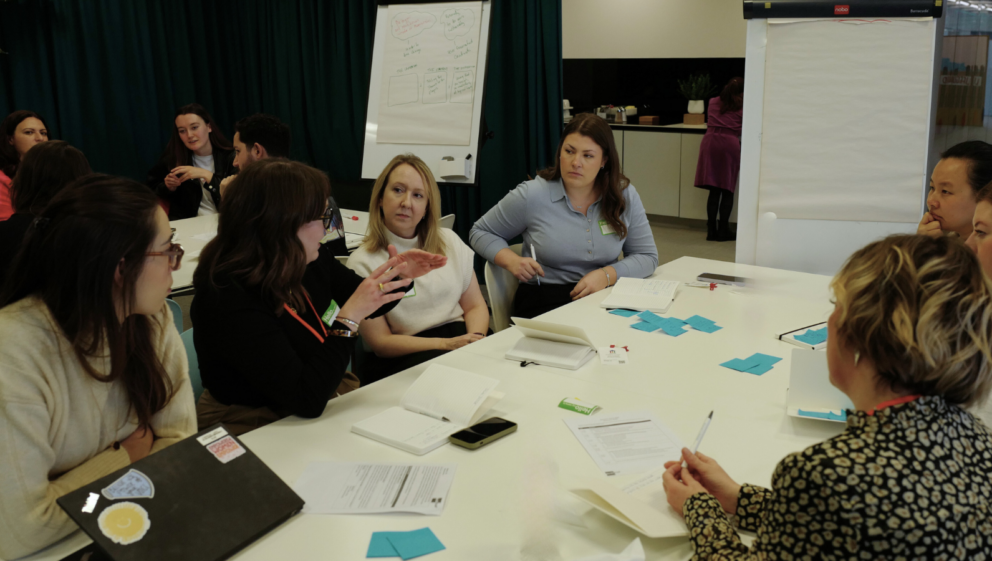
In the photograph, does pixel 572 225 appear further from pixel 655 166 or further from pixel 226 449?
pixel 655 166

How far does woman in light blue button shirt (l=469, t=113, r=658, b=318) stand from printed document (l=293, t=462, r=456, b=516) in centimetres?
153

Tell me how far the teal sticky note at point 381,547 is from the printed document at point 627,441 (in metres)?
0.47

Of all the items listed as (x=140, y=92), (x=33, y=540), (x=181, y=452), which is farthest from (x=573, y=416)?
(x=140, y=92)

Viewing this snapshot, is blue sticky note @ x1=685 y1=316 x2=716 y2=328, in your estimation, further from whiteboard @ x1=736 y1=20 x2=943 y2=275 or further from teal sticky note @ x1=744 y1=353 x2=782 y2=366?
whiteboard @ x1=736 y1=20 x2=943 y2=275

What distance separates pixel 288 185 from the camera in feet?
5.80

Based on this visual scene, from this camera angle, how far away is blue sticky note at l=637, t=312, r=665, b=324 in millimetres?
2411

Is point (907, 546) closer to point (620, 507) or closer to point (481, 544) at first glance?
point (620, 507)

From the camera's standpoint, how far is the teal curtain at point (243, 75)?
4844 millimetres

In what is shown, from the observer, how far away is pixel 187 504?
1.22m

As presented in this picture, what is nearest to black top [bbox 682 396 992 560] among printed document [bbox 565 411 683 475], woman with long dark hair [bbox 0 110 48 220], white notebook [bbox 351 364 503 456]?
printed document [bbox 565 411 683 475]

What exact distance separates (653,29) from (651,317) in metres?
6.00

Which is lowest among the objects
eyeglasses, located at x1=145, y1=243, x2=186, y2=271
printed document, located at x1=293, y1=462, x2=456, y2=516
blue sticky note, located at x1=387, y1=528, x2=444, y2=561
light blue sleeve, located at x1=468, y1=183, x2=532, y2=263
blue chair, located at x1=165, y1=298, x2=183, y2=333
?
blue sticky note, located at x1=387, y1=528, x2=444, y2=561

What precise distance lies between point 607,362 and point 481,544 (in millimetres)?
915

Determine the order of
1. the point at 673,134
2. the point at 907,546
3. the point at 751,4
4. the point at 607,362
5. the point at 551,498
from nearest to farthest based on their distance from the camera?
the point at 907,546
the point at 551,498
the point at 607,362
the point at 751,4
the point at 673,134
